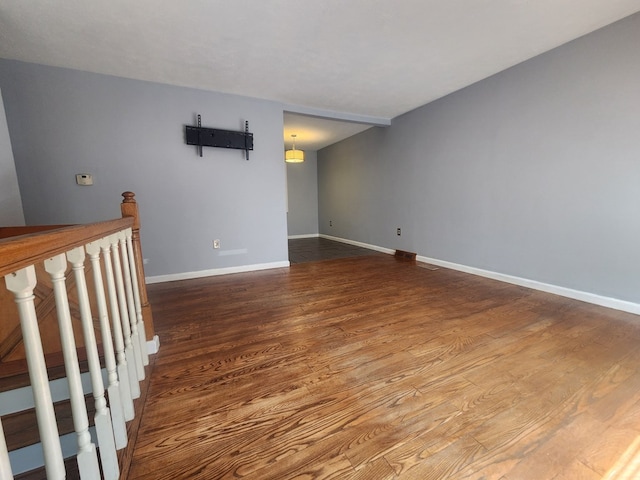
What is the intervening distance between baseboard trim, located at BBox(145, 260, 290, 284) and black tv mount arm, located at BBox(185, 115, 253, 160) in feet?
5.12

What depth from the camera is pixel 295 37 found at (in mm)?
2277

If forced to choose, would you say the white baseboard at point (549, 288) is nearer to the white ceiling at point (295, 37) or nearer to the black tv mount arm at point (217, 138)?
the white ceiling at point (295, 37)

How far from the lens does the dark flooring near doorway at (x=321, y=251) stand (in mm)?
4645

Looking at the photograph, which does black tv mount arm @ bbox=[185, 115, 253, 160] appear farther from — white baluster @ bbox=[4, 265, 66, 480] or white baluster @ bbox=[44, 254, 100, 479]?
white baluster @ bbox=[4, 265, 66, 480]

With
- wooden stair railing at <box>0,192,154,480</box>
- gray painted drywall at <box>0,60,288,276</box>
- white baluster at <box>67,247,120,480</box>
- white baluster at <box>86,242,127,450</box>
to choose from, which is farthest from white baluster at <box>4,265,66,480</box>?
gray painted drywall at <box>0,60,288,276</box>

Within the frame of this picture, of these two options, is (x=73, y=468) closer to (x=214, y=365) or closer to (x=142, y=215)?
(x=214, y=365)

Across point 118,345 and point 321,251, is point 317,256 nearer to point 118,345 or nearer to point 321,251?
point 321,251

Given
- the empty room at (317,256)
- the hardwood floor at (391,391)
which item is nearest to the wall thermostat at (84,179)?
the empty room at (317,256)

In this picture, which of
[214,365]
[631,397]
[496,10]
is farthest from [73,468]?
[496,10]

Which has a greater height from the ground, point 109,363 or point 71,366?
point 71,366

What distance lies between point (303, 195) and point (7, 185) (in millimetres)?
5312

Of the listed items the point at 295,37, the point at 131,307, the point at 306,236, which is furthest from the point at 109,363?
the point at 306,236

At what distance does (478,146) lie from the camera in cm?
328

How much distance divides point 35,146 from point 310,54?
117 inches
